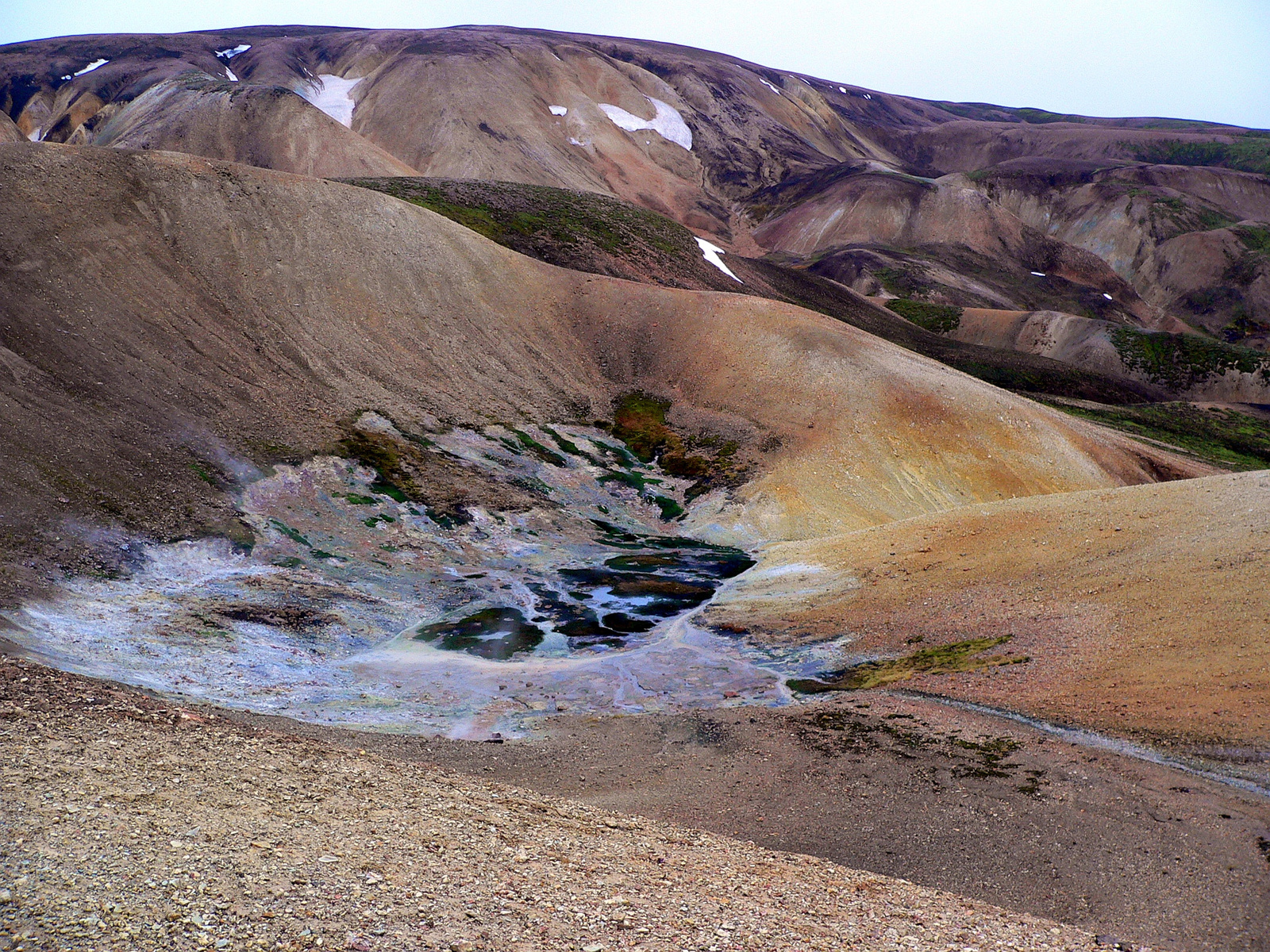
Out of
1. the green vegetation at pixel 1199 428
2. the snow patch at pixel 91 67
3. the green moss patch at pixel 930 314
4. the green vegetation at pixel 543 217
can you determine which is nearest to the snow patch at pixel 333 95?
the snow patch at pixel 91 67

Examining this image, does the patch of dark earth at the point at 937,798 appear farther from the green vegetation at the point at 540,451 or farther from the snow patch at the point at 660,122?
the snow patch at the point at 660,122

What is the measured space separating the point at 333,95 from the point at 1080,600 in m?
130

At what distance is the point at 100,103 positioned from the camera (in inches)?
4505

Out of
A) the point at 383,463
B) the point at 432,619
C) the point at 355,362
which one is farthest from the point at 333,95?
the point at 432,619

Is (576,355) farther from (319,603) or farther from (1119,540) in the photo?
(1119,540)

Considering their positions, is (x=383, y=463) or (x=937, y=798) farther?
(x=383, y=463)

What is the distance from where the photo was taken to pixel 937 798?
16.6 metres

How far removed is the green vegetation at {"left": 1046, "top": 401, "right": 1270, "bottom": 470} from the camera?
63188 mm

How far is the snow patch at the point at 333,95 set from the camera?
124 metres

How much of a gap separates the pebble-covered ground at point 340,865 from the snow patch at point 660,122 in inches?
5078

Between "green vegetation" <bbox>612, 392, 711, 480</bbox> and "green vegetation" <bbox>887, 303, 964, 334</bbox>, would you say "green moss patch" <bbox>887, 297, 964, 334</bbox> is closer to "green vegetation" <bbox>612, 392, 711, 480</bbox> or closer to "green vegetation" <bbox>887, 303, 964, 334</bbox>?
"green vegetation" <bbox>887, 303, 964, 334</bbox>

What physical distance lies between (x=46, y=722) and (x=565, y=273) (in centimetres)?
4787

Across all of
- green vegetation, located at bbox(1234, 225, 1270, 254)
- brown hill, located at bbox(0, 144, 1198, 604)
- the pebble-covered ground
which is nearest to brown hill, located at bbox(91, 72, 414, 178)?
brown hill, located at bbox(0, 144, 1198, 604)

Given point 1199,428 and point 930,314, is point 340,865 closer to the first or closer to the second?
point 1199,428
